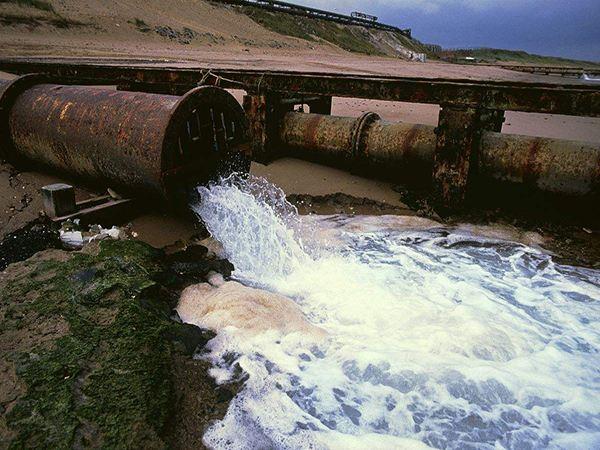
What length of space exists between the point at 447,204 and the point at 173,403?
3.72m

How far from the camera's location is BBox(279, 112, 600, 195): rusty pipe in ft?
14.3

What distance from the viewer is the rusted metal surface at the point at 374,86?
4.06 meters

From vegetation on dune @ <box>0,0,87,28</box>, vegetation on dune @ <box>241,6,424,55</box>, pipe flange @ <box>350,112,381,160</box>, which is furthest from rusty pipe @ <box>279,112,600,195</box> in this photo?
vegetation on dune @ <box>241,6,424,55</box>

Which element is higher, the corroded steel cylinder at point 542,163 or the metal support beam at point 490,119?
the metal support beam at point 490,119

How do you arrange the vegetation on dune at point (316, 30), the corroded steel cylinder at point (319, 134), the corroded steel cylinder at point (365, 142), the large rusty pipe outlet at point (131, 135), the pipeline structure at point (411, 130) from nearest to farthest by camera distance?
1. the large rusty pipe outlet at point (131, 135)
2. the pipeline structure at point (411, 130)
3. the corroded steel cylinder at point (365, 142)
4. the corroded steel cylinder at point (319, 134)
5. the vegetation on dune at point (316, 30)

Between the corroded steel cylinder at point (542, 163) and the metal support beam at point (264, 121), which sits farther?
the metal support beam at point (264, 121)

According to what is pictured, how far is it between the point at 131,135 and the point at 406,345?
3.02 meters

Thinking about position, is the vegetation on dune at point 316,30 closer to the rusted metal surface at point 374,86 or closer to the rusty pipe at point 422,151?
the rusted metal surface at point 374,86

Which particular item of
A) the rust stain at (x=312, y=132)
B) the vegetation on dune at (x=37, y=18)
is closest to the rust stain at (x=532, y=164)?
the rust stain at (x=312, y=132)

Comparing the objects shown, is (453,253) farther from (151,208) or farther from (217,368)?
(151,208)

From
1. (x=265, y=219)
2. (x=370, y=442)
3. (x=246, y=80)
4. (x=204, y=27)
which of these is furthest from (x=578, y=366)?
(x=204, y=27)

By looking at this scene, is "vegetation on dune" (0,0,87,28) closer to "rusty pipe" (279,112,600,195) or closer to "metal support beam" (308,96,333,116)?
"metal support beam" (308,96,333,116)

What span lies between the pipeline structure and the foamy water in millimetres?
813

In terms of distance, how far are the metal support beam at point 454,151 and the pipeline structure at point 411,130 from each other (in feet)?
0.04
